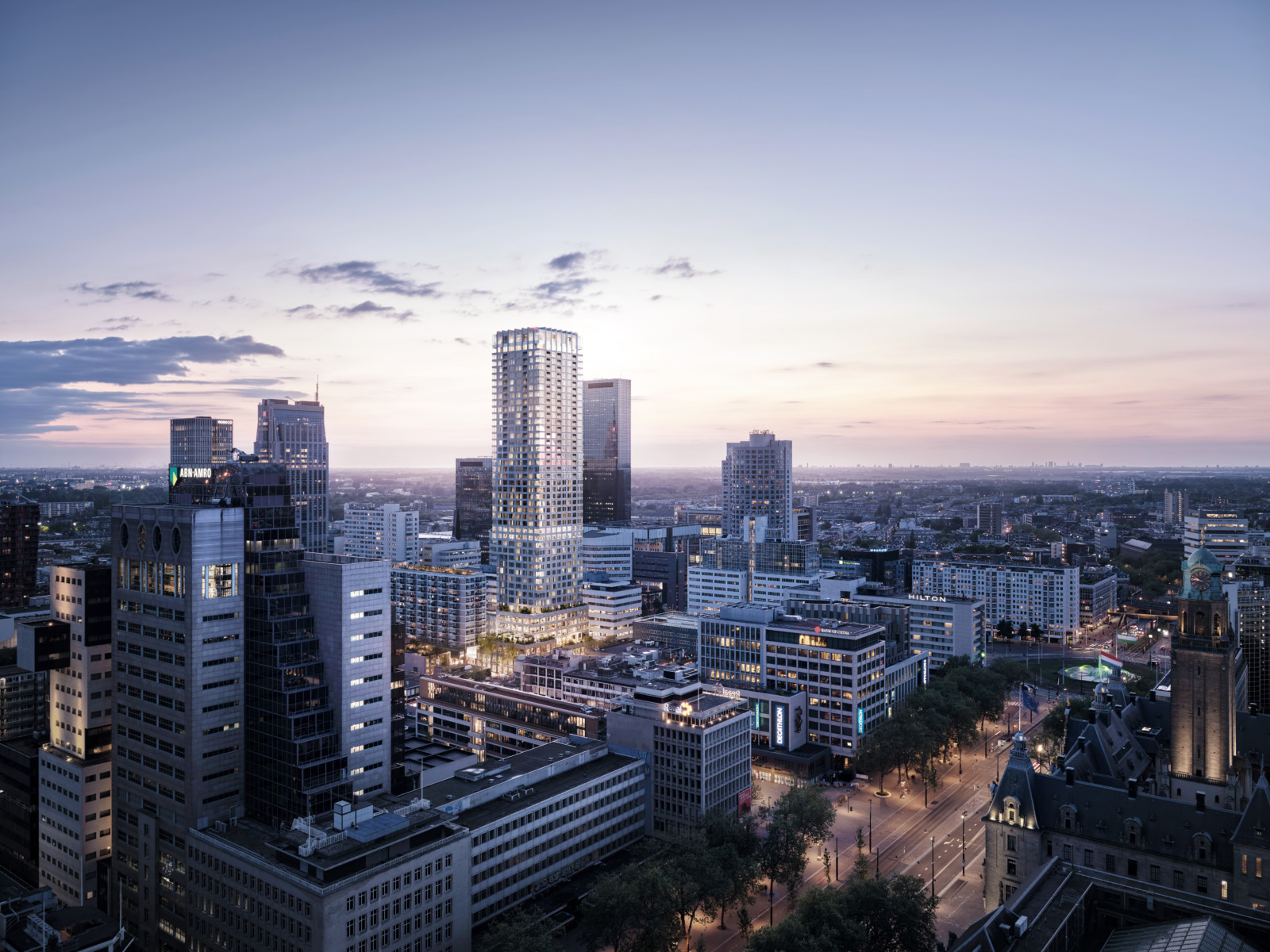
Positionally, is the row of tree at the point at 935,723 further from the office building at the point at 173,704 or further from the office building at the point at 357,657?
the office building at the point at 173,704

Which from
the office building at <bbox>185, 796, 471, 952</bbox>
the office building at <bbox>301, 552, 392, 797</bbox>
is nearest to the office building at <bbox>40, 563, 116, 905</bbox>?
the office building at <bbox>185, 796, 471, 952</bbox>

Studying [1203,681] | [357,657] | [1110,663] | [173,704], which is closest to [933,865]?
[1203,681]

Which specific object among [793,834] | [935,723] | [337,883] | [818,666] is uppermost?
[818,666]

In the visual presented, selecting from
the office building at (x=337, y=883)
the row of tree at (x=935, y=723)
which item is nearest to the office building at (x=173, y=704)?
the office building at (x=337, y=883)

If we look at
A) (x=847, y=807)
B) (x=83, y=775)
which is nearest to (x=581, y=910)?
(x=847, y=807)

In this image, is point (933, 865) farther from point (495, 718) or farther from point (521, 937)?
point (495, 718)

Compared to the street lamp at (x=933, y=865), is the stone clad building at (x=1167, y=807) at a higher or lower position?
higher
